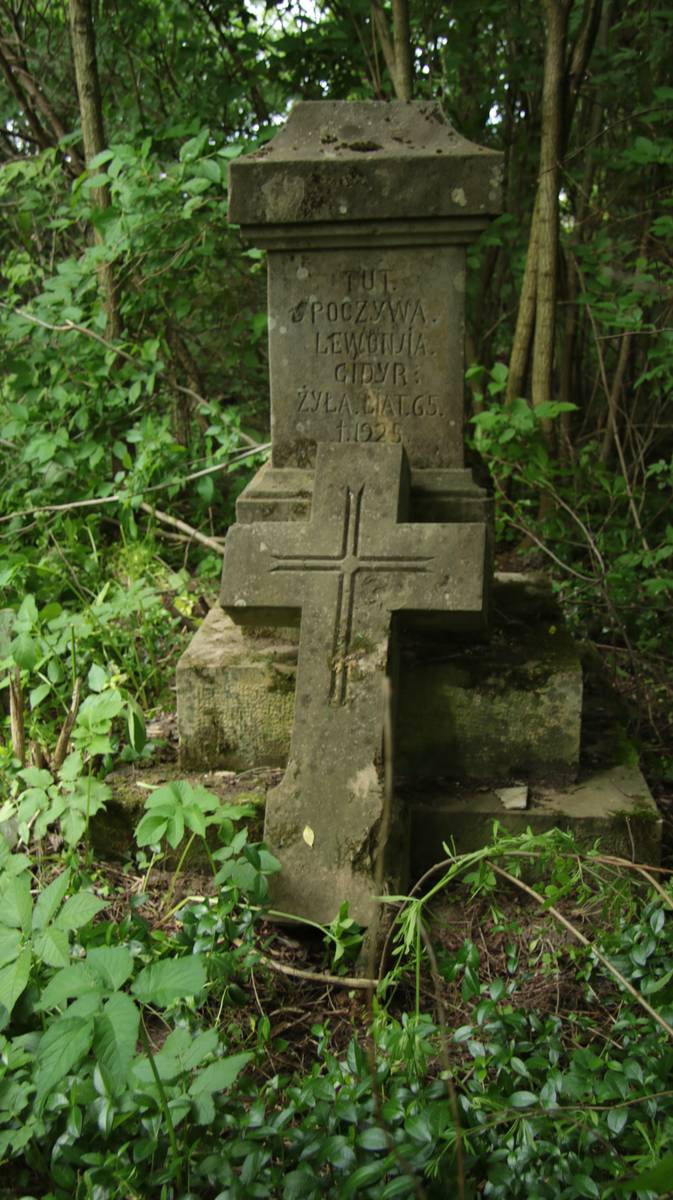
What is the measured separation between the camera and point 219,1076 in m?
1.90

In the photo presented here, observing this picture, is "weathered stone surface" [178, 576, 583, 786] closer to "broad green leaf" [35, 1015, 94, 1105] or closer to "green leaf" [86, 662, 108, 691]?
"green leaf" [86, 662, 108, 691]

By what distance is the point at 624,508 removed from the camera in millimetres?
5645

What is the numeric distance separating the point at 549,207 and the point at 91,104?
2.25 m

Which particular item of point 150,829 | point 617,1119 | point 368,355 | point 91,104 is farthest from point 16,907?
point 91,104

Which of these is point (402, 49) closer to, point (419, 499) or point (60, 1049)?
point (419, 499)

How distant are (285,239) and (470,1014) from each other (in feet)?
7.44

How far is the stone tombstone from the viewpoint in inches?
108

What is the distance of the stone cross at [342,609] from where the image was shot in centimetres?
268

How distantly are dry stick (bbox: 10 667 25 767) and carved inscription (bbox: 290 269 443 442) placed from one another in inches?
49.3

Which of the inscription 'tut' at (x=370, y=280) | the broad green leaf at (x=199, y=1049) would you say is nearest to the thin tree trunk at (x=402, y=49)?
the inscription 'tut' at (x=370, y=280)

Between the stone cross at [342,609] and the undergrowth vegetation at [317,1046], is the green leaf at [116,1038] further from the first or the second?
the stone cross at [342,609]

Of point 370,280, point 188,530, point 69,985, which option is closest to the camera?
point 69,985

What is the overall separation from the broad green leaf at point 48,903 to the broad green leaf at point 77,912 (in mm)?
19

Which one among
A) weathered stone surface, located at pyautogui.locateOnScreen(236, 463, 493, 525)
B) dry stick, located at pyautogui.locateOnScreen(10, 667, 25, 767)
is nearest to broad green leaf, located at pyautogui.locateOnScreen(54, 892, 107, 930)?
dry stick, located at pyautogui.locateOnScreen(10, 667, 25, 767)
